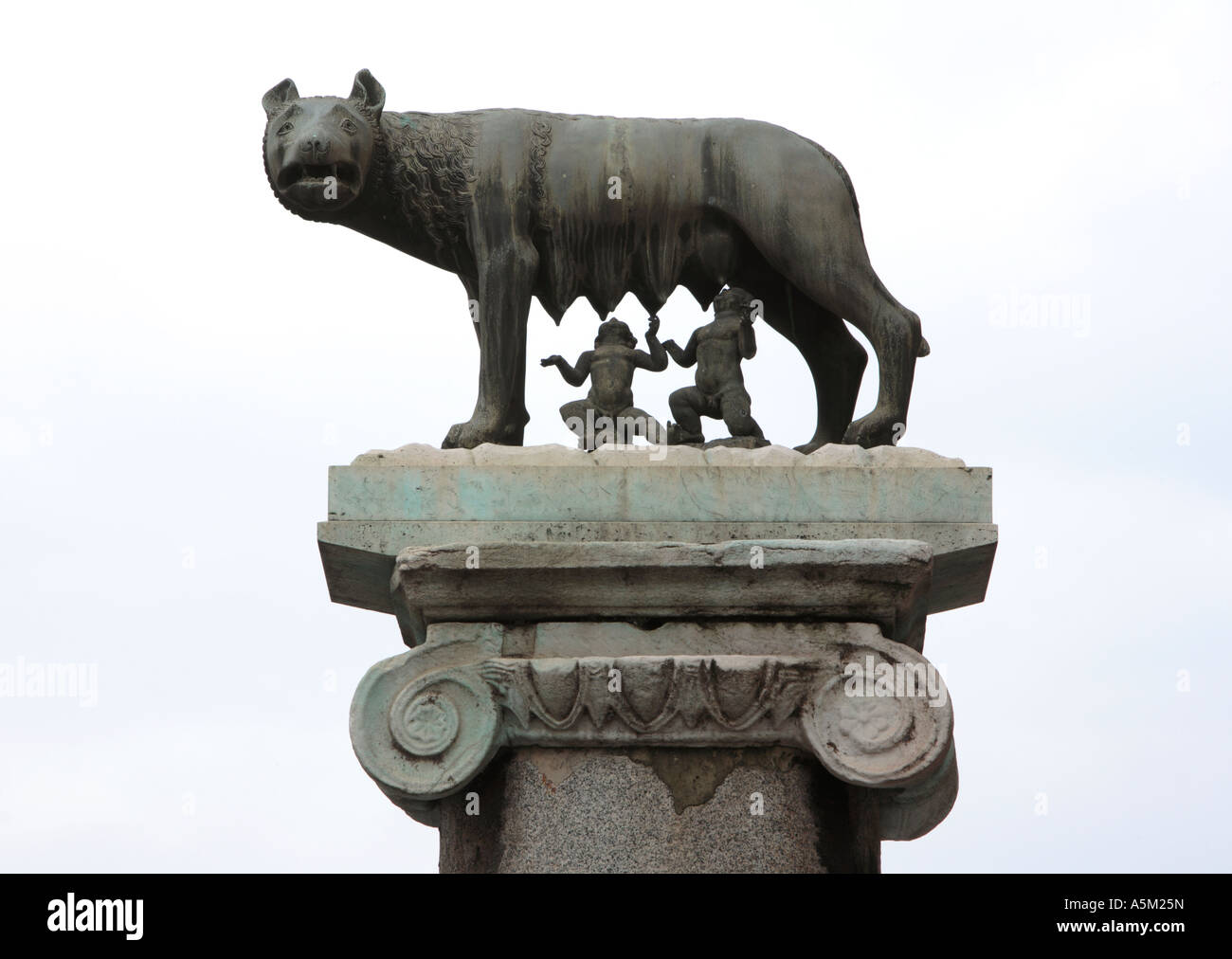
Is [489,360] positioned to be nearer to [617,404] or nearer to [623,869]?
[617,404]

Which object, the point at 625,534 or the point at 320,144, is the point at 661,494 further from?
the point at 320,144

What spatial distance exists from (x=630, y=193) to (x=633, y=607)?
2056mm

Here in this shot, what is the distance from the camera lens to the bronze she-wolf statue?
30.8ft

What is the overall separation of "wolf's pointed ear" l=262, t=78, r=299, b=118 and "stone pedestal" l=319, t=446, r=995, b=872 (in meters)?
1.82

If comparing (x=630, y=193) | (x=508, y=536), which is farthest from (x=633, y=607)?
(x=630, y=193)

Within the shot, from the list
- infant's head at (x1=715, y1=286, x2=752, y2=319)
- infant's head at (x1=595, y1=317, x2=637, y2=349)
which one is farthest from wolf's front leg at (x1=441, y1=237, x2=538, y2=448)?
infant's head at (x1=715, y1=286, x2=752, y2=319)

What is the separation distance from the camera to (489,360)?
30.8 feet

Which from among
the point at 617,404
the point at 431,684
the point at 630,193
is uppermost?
the point at 630,193

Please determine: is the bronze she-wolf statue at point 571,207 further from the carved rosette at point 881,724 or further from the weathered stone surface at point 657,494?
the carved rosette at point 881,724

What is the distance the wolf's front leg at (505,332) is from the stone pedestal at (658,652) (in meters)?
0.51

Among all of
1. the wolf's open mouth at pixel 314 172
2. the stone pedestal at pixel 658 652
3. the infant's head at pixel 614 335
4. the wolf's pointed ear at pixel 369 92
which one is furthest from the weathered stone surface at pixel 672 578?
the wolf's pointed ear at pixel 369 92

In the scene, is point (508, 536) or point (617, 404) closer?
point (508, 536)

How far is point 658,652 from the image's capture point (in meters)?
8.62

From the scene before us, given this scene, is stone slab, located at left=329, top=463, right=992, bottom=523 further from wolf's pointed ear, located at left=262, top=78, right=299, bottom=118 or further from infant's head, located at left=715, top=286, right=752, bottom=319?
wolf's pointed ear, located at left=262, top=78, right=299, bottom=118
